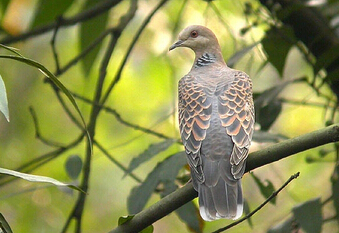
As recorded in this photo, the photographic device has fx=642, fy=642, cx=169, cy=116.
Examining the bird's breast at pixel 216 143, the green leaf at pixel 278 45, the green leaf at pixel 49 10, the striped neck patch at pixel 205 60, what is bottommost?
the bird's breast at pixel 216 143

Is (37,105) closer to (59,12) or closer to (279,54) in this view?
(59,12)

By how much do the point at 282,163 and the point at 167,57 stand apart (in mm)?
2255

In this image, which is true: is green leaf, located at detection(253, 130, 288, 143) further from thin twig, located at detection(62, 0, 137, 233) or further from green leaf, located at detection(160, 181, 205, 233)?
thin twig, located at detection(62, 0, 137, 233)

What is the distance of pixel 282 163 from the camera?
22.2 ft

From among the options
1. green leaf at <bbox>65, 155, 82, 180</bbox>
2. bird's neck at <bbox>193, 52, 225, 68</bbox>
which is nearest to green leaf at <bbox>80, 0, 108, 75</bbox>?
bird's neck at <bbox>193, 52, 225, 68</bbox>

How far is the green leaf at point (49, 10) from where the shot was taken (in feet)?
16.0

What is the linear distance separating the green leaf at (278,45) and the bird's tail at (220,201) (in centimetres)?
141

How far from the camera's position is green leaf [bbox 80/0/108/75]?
494cm

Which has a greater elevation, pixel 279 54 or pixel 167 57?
pixel 167 57

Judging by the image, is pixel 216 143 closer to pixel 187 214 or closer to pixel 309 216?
pixel 187 214

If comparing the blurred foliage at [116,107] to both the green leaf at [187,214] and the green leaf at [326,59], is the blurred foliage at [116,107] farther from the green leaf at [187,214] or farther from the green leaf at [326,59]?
the green leaf at [187,214]

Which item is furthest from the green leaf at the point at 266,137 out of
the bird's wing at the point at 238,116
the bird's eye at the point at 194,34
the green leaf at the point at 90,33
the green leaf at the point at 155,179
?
the green leaf at the point at 90,33

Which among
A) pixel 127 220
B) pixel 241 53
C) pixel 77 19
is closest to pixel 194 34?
pixel 241 53

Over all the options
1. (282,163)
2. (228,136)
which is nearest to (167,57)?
(228,136)
